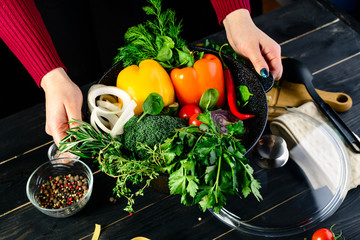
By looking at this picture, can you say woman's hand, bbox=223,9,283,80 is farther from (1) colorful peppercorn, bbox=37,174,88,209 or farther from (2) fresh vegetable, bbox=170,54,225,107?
(1) colorful peppercorn, bbox=37,174,88,209

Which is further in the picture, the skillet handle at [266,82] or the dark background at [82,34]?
the dark background at [82,34]

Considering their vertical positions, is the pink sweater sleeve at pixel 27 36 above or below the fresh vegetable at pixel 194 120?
above

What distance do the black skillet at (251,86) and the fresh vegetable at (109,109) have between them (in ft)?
0.16

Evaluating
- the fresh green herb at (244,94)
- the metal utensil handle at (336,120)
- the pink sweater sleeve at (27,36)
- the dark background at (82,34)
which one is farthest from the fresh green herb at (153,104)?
the dark background at (82,34)

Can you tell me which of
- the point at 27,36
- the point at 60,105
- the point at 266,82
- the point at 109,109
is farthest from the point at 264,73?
the point at 27,36

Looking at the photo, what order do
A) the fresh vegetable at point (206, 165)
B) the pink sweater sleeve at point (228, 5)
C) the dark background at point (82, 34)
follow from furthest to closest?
1. the dark background at point (82, 34)
2. the pink sweater sleeve at point (228, 5)
3. the fresh vegetable at point (206, 165)

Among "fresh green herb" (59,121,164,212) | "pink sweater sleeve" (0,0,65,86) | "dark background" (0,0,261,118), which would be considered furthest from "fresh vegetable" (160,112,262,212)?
"dark background" (0,0,261,118)

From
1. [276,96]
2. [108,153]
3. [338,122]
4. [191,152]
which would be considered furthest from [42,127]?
[338,122]

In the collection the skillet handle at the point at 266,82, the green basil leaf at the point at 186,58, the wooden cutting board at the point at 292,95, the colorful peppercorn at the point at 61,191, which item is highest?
the green basil leaf at the point at 186,58

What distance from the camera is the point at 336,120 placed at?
107 centimetres

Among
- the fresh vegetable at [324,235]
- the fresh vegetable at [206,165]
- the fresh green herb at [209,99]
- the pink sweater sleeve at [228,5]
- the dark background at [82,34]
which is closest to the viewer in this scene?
the fresh vegetable at [206,165]

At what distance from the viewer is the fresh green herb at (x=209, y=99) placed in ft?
3.21

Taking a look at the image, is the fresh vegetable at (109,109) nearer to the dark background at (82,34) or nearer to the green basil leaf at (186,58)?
the green basil leaf at (186,58)

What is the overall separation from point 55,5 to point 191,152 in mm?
1093
